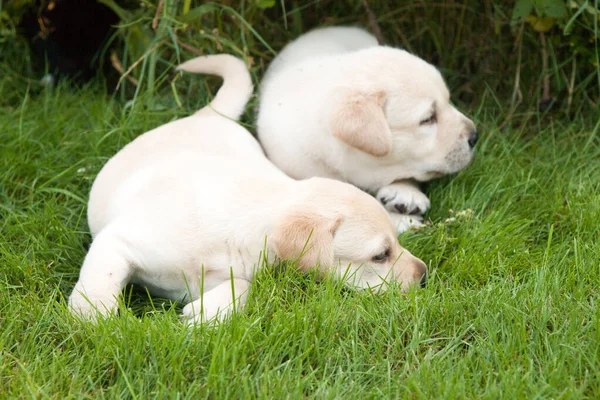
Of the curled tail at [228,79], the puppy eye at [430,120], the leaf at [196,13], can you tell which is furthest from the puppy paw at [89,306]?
the leaf at [196,13]

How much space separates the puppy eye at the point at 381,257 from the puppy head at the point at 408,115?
62 centimetres

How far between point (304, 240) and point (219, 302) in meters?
0.40

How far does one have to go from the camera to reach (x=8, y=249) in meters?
3.29

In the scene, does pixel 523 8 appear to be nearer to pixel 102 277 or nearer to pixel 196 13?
pixel 196 13

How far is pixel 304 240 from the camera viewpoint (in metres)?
2.72

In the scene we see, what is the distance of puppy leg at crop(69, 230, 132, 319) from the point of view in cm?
280

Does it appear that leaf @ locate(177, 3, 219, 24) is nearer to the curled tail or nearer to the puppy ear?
the curled tail

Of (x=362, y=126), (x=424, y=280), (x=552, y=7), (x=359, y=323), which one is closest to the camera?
(x=359, y=323)

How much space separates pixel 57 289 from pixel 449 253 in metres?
1.62

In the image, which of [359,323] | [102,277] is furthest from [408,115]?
[102,277]

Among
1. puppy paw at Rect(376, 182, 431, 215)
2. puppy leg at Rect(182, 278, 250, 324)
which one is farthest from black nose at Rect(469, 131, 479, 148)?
puppy leg at Rect(182, 278, 250, 324)

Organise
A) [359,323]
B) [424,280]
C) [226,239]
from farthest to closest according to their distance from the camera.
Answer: [424,280]
[226,239]
[359,323]

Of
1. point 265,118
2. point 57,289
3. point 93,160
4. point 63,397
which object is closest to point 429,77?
point 265,118

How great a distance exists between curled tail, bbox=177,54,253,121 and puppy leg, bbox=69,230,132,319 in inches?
51.3
